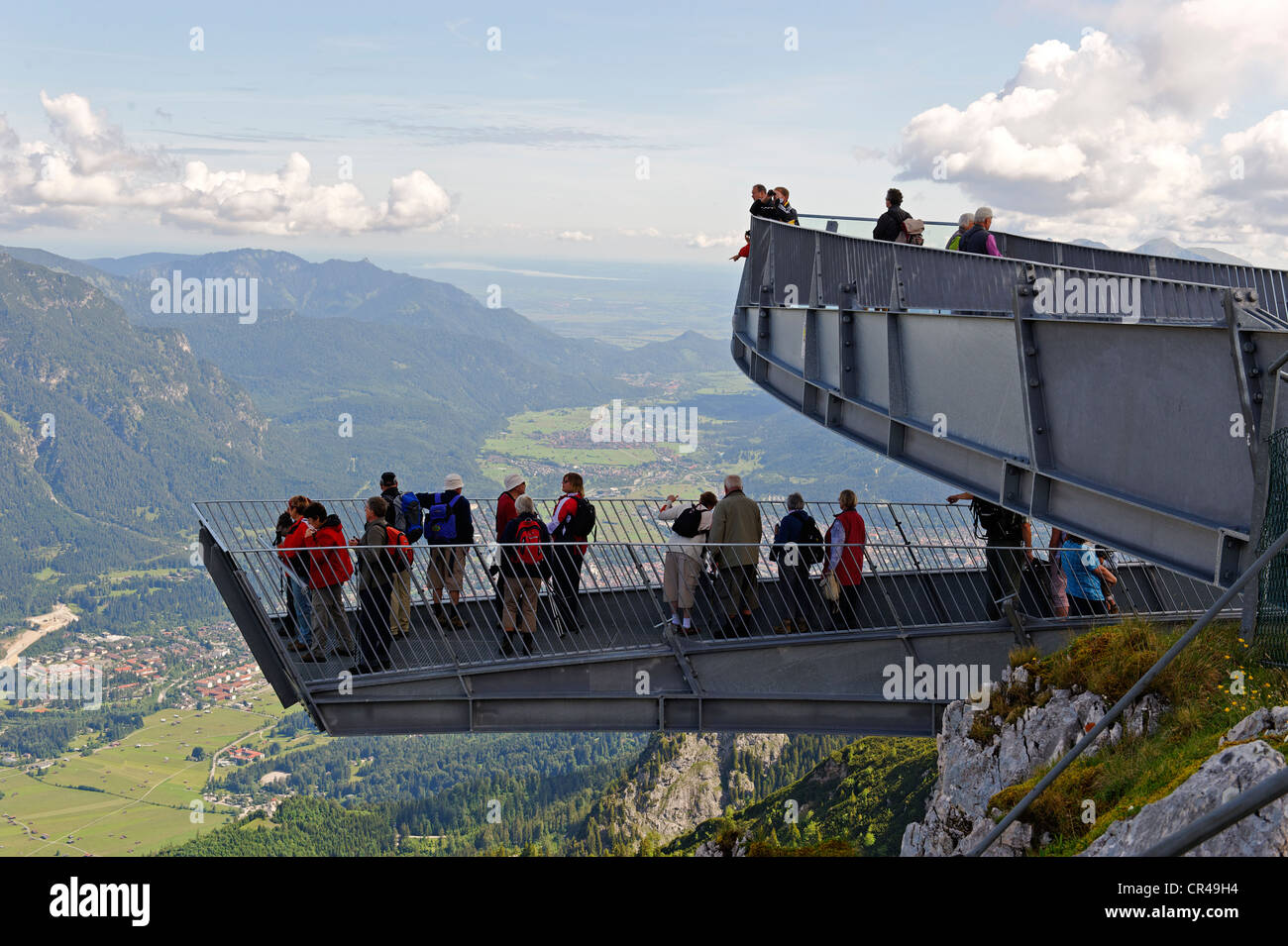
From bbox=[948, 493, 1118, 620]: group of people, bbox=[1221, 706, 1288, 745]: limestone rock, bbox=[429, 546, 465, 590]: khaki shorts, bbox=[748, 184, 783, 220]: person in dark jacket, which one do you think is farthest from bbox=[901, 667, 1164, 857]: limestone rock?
bbox=[748, 184, 783, 220]: person in dark jacket

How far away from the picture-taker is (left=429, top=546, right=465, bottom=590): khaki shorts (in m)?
12.7

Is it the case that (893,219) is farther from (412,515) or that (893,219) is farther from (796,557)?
(412,515)

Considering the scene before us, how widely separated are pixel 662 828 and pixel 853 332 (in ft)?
278

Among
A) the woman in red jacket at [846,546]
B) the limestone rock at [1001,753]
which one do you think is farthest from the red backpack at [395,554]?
the limestone rock at [1001,753]

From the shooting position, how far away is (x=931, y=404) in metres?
13.2

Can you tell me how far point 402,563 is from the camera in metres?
11.7

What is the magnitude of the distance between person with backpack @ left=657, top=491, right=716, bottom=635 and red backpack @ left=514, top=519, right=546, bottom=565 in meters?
1.57

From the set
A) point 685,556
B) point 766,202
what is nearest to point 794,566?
point 685,556

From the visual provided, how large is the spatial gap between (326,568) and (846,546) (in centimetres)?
605

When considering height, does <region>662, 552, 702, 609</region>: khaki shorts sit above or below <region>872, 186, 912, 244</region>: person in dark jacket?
below

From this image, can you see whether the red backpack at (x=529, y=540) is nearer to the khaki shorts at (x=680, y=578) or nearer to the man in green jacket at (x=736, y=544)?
the khaki shorts at (x=680, y=578)

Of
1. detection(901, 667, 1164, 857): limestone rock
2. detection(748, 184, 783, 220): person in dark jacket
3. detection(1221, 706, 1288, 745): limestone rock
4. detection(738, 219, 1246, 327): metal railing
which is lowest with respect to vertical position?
detection(901, 667, 1164, 857): limestone rock

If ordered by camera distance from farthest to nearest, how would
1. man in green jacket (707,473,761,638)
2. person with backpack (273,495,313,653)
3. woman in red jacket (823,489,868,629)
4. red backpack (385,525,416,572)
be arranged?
1. woman in red jacket (823,489,868,629)
2. man in green jacket (707,473,761,638)
3. person with backpack (273,495,313,653)
4. red backpack (385,525,416,572)

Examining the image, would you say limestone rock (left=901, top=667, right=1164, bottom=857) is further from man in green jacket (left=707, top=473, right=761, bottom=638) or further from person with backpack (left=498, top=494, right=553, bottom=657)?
person with backpack (left=498, top=494, right=553, bottom=657)
